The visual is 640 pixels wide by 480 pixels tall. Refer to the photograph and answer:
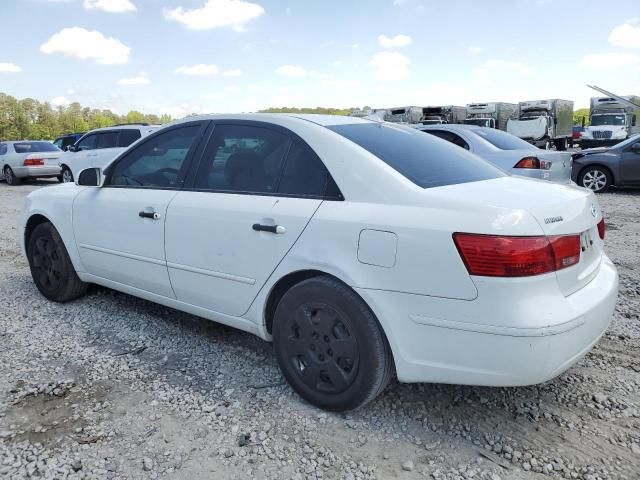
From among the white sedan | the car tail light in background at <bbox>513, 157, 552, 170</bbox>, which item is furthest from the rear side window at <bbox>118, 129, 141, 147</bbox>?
the white sedan

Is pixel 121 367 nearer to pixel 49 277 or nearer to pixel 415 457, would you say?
pixel 49 277

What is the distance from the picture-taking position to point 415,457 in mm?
2354

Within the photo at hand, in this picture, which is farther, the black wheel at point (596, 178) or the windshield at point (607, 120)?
the windshield at point (607, 120)

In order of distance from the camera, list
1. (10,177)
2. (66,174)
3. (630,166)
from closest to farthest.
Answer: (630,166)
(66,174)
(10,177)

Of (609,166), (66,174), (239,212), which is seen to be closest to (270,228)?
(239,212)

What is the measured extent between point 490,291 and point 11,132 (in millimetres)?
70285

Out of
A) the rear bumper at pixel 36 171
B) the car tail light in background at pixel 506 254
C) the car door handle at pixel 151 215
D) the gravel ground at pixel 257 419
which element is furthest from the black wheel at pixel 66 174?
the car tail light in background at pixel 506 254

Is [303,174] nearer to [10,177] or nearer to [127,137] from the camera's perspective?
[127,137]

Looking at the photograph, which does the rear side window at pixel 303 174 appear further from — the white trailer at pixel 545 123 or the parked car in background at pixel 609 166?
the white trailer at pixel 545 123

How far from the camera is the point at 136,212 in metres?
3.49

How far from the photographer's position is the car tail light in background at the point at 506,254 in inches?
84.0

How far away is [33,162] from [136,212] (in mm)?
14667

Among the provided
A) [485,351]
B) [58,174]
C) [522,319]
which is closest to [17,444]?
[485,351]

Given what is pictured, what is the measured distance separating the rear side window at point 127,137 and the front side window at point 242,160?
10.4 metres
